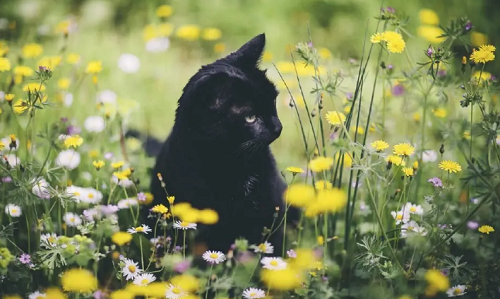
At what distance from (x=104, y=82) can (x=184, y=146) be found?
1.67m

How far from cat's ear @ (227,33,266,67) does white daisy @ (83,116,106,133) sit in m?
0.97

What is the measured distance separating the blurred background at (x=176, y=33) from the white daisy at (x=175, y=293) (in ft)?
5.65

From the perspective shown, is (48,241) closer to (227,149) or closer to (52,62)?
(227,149)

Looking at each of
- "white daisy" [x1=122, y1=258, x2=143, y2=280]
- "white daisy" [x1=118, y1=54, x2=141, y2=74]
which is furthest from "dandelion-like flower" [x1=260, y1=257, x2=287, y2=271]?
"white daisy" [x1=118, y1=54, x2=141, y2=74]

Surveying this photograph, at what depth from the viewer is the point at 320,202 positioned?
55.6 inches

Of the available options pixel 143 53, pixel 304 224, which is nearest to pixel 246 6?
pixel 143 53

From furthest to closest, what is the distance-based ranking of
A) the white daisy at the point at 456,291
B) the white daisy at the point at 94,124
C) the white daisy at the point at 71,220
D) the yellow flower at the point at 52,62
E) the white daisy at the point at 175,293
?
the white daisy at the point at 94,124
the yellow flower at the point at 52,62
the white daisy at the point at 71,220
the white daisy at the point at 456,291
the white daisy at the point at 175,293

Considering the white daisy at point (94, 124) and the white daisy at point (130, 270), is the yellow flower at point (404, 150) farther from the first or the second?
the white daisy at point (94, 124)

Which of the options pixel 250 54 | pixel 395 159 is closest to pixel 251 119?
pixel 250 54

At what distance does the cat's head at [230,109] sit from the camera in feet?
6.11

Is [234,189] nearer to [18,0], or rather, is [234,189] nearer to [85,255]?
[85,255]

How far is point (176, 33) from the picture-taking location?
13.7 feet

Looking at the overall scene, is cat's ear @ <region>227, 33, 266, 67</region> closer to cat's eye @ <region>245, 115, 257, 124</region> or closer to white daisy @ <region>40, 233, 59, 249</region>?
cat's eye @ <region>245, 115, 257, 124</region>

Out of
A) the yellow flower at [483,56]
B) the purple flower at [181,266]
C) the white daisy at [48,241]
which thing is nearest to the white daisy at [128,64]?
the white daisy at [48,241]
